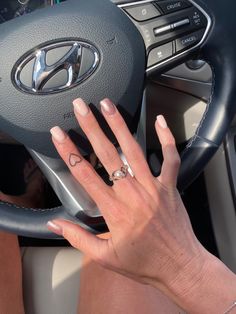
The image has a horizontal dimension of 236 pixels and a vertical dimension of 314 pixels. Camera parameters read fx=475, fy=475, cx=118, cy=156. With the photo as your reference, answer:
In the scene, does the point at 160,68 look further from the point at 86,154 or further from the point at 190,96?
the point at 190,96

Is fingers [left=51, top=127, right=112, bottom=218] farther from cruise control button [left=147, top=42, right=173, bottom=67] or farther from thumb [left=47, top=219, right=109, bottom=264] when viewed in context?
cruise control button [left=147, top=42, right=173, bottom=67]

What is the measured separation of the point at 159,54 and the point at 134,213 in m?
0.30

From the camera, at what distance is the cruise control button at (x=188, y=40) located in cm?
85

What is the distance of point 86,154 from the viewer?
31.4 inches

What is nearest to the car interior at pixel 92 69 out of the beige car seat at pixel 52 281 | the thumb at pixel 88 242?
the thumb at pixel 88 242

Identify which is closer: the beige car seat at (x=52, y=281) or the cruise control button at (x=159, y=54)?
the cruise control button at (x=159, y=54)

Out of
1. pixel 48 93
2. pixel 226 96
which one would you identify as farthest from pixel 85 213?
pixel 226 96

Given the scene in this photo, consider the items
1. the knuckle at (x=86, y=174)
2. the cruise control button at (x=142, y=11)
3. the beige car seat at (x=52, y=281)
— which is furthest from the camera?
the beige car seat at (x=52, y=281)

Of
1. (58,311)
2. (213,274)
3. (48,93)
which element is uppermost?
(48,93)

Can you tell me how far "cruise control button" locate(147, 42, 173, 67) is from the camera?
0.83 m

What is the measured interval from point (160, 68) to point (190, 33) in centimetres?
9

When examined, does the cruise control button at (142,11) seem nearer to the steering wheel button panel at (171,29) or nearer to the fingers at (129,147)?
the steering wheel button panel at (171,29)

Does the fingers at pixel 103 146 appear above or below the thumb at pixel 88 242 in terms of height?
above

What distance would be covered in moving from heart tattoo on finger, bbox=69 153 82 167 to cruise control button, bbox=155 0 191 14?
0.33 metres
